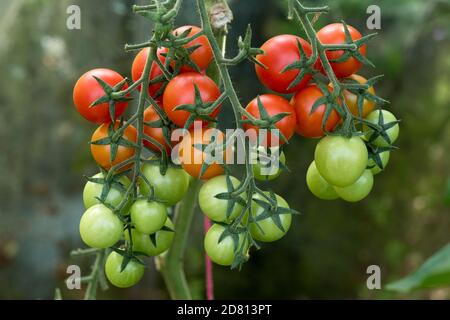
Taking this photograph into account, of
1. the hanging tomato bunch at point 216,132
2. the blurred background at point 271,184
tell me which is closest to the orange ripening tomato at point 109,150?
the hanging tomato bunch at point 216,132

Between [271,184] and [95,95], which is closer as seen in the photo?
[95,95]

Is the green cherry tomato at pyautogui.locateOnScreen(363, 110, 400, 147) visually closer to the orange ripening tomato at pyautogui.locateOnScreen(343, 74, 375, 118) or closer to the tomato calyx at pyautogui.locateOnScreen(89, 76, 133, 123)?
the orange ripening tomato at pyautogui.locateOnScreen(343, 74, 375, 118)

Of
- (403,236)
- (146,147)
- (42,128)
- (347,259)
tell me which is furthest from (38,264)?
(146,147)

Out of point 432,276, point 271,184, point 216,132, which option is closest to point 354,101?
point 216,132

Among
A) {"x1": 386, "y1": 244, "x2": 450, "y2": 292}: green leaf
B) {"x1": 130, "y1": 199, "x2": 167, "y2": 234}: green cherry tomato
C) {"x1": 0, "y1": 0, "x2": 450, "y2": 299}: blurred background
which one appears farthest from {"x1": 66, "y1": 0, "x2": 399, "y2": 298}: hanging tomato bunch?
{"x1": 0, "y1": 0, "x2": 450, "y2": 299}: blurred background

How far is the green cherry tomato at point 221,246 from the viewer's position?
50cm

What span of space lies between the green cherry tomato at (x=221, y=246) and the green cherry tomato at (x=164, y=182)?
6cm

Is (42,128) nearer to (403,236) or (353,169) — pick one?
(403,236)

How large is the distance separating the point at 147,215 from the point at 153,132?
0.26ft

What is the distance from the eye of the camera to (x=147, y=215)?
510 mm

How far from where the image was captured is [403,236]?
1886 mm

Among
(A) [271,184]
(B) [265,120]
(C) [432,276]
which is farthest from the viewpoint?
(A) [271,184]

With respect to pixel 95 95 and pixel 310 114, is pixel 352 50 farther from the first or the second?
pixel 95 95

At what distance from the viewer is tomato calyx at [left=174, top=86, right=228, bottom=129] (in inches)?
19.1
